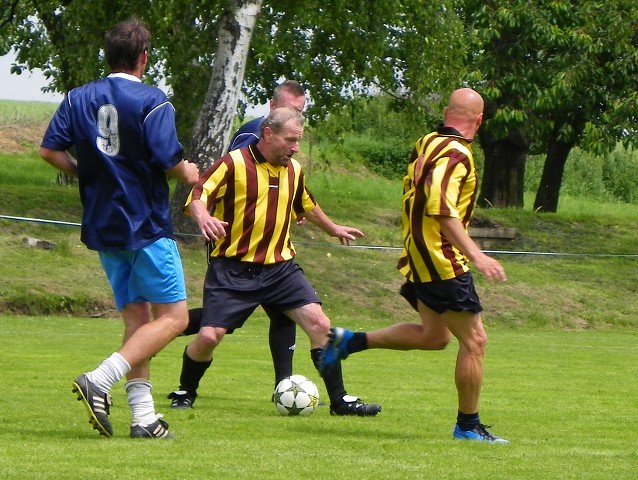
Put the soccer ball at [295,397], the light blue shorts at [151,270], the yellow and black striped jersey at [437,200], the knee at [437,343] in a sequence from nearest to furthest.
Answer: the light blue shorts at [151,270] < the yellow and black striped jersey at [437,200] < the knee at [437,343] < the soccer ball at [295,397]

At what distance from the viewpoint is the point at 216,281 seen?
898 centimetres

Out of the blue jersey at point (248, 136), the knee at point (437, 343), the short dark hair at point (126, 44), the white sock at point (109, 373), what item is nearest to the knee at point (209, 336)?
the blue jersey at point (248, 136)

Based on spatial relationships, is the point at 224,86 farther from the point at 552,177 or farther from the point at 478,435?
the point at 478,435

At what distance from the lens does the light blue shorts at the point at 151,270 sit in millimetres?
7199

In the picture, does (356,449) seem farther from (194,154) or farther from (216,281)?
(194,154)

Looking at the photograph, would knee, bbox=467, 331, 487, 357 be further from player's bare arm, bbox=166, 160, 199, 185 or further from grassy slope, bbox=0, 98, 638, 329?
grassy slope, bbox=0, 98, 638, 329

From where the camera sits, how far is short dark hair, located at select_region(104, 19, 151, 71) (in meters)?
7.09

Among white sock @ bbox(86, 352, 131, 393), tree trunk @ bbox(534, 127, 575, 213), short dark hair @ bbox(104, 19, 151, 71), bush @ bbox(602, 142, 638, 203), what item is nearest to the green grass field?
white sock @ bbox(86, 352, 131, 393)

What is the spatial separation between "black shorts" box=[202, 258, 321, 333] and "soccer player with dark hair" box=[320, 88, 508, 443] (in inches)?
51.7

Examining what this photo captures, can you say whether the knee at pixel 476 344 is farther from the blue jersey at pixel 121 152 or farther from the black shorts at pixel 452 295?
the blue jersey at pixel 121 152

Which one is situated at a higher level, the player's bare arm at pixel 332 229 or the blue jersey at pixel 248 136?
the blue jersey at pixel 248 136

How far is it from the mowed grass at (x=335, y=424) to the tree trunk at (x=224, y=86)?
8.34 m

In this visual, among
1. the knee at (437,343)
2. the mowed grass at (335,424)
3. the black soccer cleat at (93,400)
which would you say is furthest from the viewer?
the knee at (437,343)

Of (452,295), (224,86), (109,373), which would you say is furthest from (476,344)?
(224,86)
